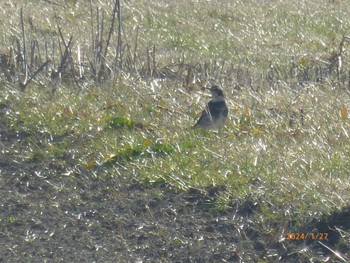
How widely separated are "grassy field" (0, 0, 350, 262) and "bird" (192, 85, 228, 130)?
102 millimetres

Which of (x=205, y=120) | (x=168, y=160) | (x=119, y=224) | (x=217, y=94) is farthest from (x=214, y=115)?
(x=119, y=224)

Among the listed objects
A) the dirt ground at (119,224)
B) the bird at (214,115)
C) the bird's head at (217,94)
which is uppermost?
the dirt ground at (119,224)

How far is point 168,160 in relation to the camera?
621 cm

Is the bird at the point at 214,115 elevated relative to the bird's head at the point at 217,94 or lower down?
elevated

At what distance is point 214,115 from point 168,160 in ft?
3.17

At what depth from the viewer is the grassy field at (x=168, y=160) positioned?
5090mm

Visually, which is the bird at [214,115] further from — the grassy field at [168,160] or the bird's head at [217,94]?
the grassy field at [168,160]

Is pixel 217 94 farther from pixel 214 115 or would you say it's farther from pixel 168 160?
pixel 168 160

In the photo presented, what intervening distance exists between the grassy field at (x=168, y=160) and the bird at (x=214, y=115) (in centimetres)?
10

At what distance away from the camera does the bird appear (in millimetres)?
6930

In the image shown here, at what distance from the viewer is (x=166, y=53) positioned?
10875 mm

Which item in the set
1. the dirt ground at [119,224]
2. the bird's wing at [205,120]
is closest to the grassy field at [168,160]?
the dirt ground at [119,224]

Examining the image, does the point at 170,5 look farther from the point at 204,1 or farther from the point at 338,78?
the point at 338,78

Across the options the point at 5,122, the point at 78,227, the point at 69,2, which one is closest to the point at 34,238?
the point at 78,227
